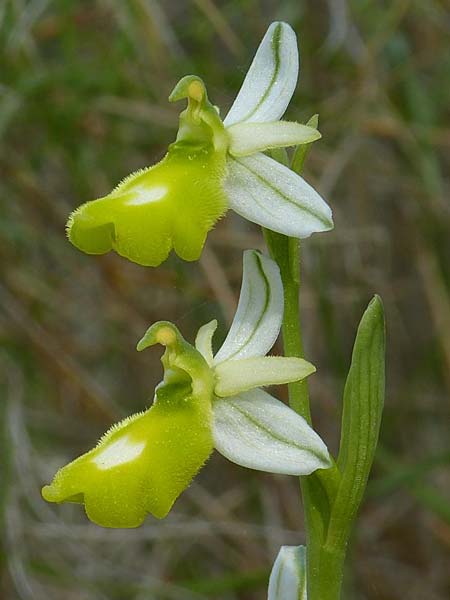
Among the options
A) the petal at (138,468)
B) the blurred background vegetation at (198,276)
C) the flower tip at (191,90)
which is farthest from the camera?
the blurred background vegetation at (198,276)

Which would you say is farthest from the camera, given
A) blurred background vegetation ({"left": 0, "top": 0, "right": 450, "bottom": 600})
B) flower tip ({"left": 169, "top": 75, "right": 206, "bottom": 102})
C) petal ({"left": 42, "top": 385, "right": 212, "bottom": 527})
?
blurred background vegetation ({"left": 0, "top": 0, "right": 450, "bottom": 600})

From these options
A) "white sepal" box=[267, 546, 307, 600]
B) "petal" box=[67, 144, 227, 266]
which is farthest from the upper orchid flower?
"white sepal" box=[267, 546, 307, 600]

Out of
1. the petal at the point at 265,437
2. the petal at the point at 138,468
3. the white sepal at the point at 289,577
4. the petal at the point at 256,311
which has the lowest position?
the white sepal at the point at 289,577

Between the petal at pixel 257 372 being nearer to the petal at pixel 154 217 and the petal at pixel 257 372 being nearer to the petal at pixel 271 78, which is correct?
the petal at pixel 154 217

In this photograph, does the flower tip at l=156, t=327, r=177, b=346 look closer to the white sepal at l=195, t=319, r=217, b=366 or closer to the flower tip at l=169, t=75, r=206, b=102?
the white sepal at l=195, t=319, r=217, b=366

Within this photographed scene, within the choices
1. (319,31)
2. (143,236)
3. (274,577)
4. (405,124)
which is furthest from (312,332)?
(143,236)

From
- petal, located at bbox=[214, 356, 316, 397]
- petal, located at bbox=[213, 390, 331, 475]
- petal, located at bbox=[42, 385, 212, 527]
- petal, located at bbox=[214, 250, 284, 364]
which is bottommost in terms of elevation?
petal, located at bbox=[42, 385, 212, 527]

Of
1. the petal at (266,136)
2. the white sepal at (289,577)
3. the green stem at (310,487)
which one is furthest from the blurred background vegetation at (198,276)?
the petal at (266,136)
